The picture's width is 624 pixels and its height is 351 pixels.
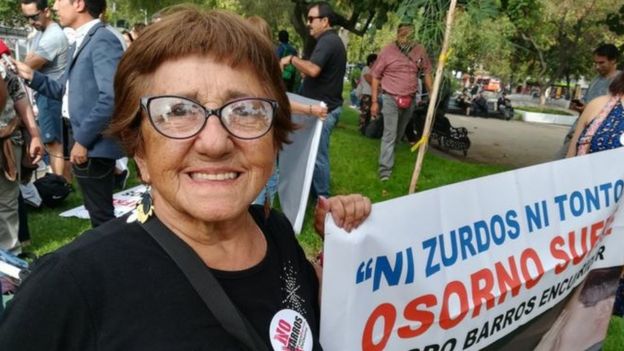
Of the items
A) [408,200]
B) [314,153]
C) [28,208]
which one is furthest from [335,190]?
[408,200]

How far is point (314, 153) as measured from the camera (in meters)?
4.66

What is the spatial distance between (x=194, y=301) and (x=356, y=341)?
25.0 inches

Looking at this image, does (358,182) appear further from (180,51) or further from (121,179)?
(180,51)

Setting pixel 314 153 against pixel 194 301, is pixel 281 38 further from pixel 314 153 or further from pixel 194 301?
pixel 194 301

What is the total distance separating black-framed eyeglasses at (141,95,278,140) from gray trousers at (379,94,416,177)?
5.78 m

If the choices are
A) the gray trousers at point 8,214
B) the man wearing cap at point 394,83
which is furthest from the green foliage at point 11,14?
the gray trousers at point 8,214

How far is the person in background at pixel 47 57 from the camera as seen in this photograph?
561 centimetres

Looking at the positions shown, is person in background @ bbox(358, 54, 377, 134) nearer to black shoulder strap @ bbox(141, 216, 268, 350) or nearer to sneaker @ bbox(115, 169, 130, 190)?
sneaker @ bbox(115, 169, 130, 190)

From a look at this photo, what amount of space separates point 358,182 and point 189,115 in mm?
5751

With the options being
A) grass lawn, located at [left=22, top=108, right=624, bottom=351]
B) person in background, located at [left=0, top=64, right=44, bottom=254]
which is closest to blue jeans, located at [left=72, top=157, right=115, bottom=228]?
person in background, located at [left=0, top=64, right=44, bottom=254]

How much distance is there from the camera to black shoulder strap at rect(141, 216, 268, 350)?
46.8 inches

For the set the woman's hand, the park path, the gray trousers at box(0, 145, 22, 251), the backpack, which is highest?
the woman's hand

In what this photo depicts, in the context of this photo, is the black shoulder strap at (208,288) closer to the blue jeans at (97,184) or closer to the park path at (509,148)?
the blue jeans at (97,184)

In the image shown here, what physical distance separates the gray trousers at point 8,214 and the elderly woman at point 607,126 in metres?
3.73
